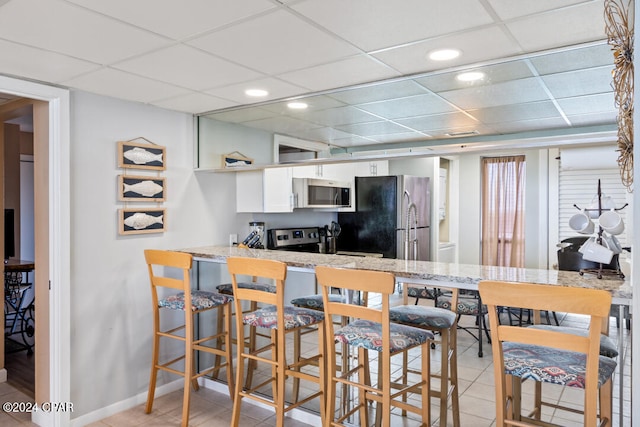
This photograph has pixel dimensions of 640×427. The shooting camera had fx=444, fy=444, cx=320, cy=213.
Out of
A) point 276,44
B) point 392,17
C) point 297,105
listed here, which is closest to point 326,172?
point 297,105

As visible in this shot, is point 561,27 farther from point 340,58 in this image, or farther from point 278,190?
point 278,190

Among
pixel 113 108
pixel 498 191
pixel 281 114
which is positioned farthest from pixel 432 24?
pixel 498 191

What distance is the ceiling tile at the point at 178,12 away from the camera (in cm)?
164

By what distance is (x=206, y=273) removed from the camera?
345 cm

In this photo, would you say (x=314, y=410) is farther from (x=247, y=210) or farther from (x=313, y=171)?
(x=313, y=171)

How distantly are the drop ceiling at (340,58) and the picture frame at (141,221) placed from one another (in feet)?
2.56

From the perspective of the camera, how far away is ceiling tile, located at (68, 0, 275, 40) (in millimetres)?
1637

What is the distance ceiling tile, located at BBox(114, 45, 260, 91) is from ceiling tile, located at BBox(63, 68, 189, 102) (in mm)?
110

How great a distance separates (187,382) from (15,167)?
3.45 meters

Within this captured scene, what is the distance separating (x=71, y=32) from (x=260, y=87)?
3.70ft

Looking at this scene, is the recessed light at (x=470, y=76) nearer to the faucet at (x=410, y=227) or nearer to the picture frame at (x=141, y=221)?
the picture frame at (x=141, y=221)

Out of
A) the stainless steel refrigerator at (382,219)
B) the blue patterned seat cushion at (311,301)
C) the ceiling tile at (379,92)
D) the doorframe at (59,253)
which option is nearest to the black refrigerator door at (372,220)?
the stainless steel refrigerator at (382,219)

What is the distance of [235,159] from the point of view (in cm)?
377

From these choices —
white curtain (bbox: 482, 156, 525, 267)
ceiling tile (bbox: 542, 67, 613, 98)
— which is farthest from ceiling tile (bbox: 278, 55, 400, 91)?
white curtain (bbox: 482, 156, 525, 267)
